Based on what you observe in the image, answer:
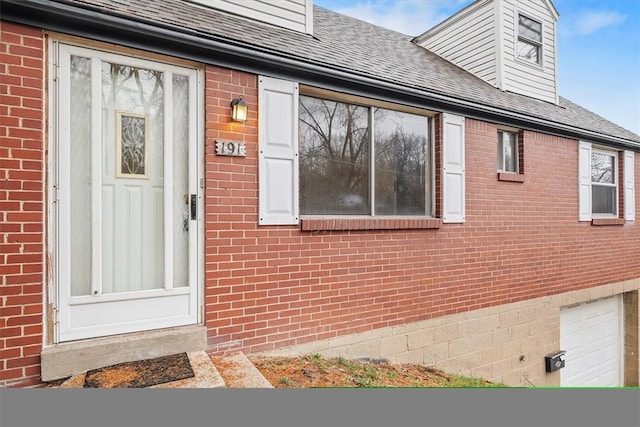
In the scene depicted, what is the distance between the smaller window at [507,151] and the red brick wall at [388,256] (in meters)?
0.12

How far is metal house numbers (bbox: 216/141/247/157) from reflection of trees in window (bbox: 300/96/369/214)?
0.65 meters

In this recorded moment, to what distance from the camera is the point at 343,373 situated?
3139mm

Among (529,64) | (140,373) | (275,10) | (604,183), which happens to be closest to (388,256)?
(140,373)

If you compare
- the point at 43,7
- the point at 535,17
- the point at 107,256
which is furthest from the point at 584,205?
the point at 43,7

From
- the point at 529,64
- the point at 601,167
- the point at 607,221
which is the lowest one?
the point at 607,221

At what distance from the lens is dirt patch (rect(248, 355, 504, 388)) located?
2.82 m

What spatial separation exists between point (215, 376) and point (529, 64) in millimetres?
6638

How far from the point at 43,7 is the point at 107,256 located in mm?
1707

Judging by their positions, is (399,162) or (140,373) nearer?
(140,373)

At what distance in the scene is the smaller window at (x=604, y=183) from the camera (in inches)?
248

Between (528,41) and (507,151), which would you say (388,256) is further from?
(528,41)

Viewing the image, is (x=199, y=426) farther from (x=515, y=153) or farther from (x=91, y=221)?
(x=515, y=153)

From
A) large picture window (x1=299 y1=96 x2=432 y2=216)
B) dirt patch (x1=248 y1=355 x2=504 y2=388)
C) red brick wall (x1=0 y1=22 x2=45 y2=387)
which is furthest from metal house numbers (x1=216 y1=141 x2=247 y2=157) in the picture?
dirt patch (x1=248 y1=355 x2=504 y2=388)

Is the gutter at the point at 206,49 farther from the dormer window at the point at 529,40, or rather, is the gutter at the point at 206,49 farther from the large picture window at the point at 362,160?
the dormer window at the point at 529,40
